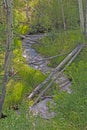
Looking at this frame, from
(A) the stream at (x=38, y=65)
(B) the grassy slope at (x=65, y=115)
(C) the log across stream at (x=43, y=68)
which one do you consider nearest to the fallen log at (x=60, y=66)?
(C) the log across stream at (x=43, y=68)

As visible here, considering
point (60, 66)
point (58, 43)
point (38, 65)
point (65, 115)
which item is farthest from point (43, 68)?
point (65, 115)

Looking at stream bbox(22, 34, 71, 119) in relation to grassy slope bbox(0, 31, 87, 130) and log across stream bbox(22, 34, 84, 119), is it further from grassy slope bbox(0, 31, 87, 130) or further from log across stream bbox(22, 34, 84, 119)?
grassy slope bbox(0, 31, 87, 130)

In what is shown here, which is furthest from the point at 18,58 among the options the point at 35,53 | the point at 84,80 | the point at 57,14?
the point at 84,80

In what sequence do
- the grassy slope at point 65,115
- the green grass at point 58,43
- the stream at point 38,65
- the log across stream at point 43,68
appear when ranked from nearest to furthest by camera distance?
1. the grassy slope at point 65,115
2. the stream at point 38,65
3. the log across stream at point 43,68
4. the green grass at point 58,43

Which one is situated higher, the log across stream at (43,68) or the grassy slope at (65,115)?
the grassy slope at (65,115)

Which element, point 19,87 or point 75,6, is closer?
point 19,87

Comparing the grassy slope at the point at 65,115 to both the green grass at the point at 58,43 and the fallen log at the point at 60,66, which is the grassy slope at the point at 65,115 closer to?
the fallen log at the point at 60,66

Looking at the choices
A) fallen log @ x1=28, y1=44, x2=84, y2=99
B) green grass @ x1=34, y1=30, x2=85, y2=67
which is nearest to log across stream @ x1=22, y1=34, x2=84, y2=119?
fallen log @ x1=28, y1=44, x2=84, y2=99

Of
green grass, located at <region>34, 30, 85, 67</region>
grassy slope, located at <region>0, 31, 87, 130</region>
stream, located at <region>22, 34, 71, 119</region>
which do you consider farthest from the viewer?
green grass, located at <region>34, 30, 85, 67</region>

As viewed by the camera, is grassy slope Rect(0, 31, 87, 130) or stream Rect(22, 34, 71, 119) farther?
stream Rect(22, 34, 71, 119)

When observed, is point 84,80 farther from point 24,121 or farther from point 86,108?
point 24,121

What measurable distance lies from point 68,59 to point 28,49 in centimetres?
215

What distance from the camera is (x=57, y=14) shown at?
1111 cm

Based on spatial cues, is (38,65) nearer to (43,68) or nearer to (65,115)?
(43,68)
